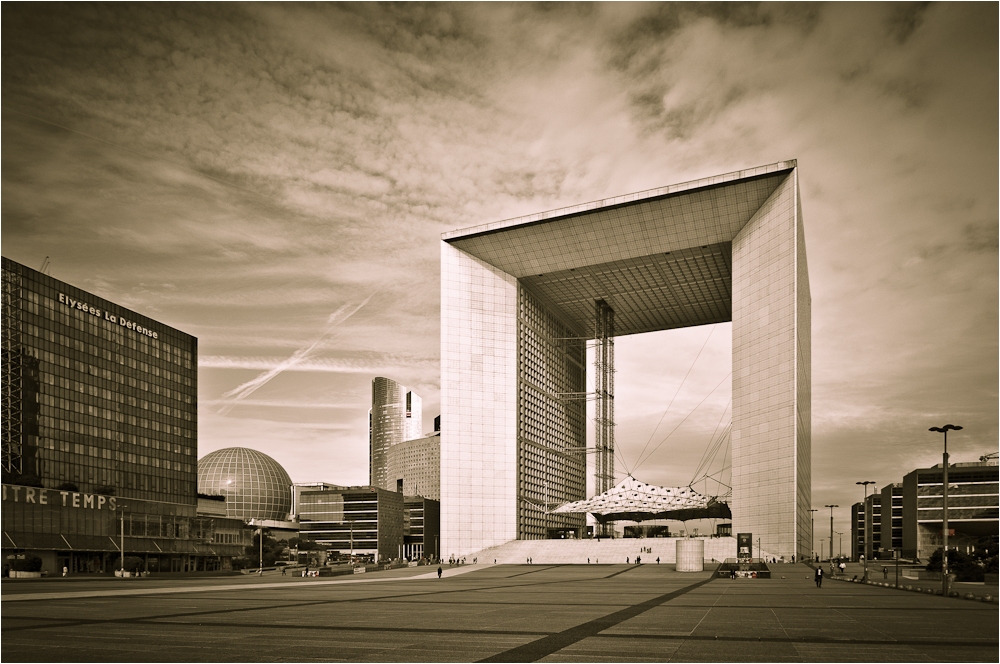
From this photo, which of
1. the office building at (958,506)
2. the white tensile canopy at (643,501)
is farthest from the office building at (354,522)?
the office building at (958,506)

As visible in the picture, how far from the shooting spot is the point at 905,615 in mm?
28500

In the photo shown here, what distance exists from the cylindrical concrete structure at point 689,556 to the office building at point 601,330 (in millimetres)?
20767

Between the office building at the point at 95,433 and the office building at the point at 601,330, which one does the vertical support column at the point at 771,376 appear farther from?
the office building at the point at 95,433

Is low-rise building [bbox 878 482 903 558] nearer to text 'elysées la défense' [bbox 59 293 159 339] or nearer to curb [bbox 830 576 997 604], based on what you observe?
curb [bbox 830 576 997 604]

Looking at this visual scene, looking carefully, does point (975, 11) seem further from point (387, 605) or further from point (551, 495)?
point (551, 495)

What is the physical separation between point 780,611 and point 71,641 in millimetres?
22220

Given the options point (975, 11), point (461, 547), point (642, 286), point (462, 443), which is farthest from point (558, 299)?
point (975, 11)

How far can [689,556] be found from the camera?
67.7 m

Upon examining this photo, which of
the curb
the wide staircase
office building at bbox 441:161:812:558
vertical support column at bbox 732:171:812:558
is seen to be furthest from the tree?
the curb

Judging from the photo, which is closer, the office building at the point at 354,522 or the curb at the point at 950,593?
the curb at the point at 950,593

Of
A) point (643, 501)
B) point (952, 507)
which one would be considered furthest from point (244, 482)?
point (952, 507)

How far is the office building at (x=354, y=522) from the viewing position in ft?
607

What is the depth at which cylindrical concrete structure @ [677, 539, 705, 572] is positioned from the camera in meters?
67.2

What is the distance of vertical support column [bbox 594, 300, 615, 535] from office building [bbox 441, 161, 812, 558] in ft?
0.98
